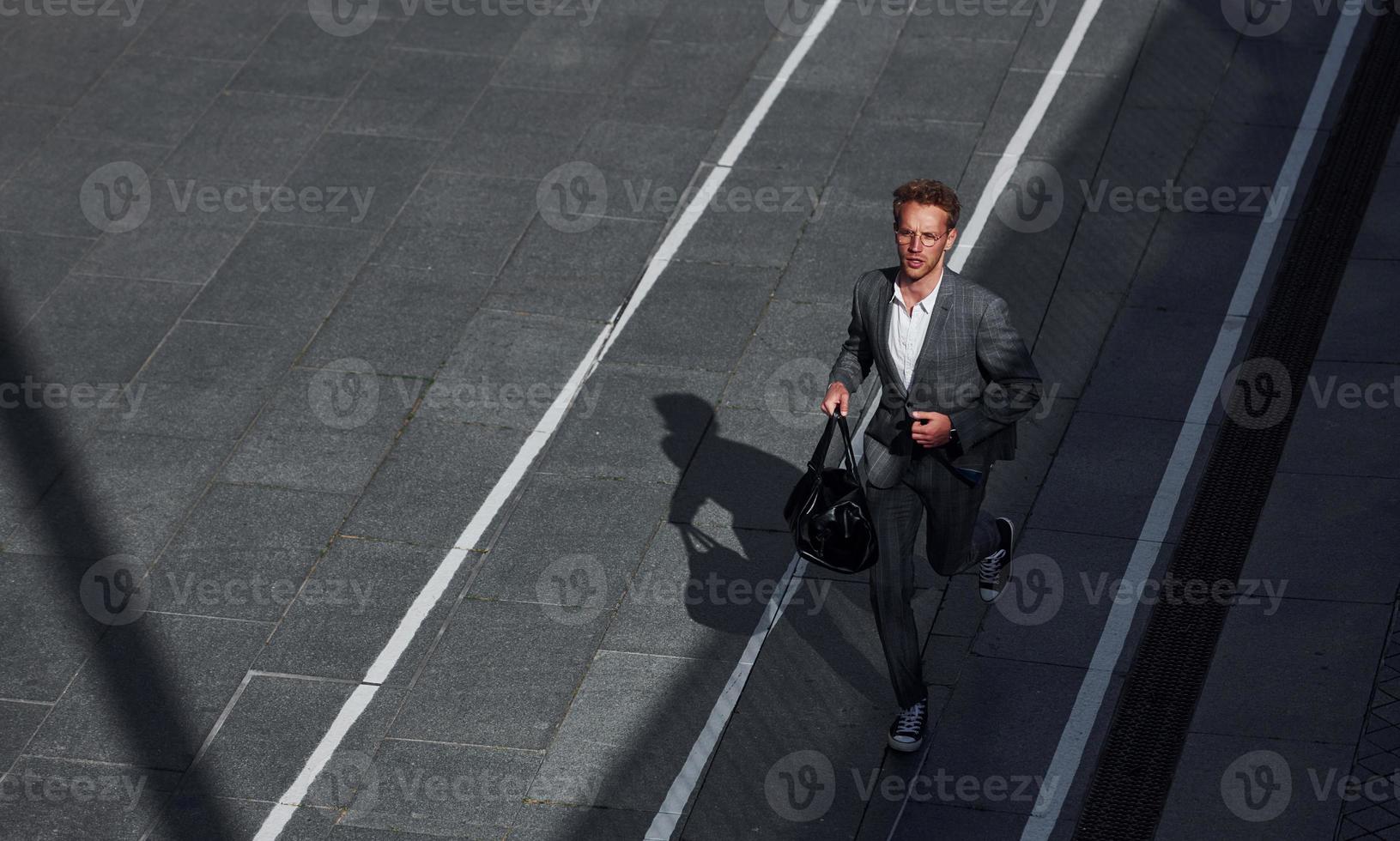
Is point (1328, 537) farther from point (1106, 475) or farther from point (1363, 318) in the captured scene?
point (1363, 318)

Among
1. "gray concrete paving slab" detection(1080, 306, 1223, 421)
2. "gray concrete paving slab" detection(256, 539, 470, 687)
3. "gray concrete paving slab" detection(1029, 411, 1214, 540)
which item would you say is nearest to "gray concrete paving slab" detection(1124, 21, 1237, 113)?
"gray concrete paving slab" detection(1080, 306, 1223, 421)

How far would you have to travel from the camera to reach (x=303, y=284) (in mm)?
10484

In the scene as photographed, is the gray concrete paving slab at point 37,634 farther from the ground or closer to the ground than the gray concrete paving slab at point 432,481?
closer to the ground

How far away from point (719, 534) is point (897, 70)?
5.02m

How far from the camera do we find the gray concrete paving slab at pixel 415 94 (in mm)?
11867

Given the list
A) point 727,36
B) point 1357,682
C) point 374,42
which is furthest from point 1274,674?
point 374,42

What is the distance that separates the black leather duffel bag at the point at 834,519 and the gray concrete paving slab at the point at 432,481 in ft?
8.33

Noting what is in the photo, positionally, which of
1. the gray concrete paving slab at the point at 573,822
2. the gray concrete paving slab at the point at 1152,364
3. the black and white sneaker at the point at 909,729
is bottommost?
the gray concrete paving slab at the point at 573,822

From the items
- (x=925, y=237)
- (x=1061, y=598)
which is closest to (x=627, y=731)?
(x=1061, y=598)

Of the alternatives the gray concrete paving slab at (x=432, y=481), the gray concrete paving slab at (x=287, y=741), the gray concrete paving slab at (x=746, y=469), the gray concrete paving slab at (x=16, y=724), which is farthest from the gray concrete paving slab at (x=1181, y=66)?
the gray concrete paving slab at (x=16, y=724)

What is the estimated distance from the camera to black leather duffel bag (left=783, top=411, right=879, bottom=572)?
21.9 feet

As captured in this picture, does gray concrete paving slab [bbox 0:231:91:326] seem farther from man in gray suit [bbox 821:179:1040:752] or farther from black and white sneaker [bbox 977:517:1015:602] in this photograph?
black and white sneaker [bbox 977:517:1015:602]

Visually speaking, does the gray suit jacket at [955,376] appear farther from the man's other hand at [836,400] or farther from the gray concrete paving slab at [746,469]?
the gray concrete paving slab at [746,469]

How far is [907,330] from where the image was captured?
21.7 ft
